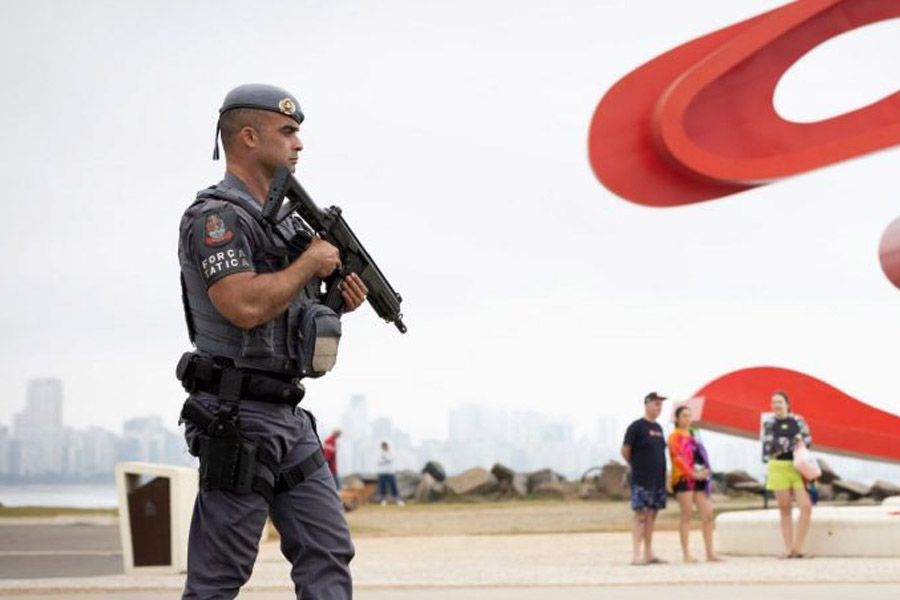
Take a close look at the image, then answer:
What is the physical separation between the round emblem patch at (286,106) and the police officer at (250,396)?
1 centimetres

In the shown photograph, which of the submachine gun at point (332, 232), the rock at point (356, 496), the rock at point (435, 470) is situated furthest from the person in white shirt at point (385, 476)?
the submachine gun at point (332, 232)

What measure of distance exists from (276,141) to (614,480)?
26.8 m

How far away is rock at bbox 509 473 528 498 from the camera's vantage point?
32.8m

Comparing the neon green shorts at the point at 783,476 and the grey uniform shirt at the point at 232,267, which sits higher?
the grey uniform shirt at the point at 232,267

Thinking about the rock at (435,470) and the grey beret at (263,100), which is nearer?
the grey beret at (263,100)

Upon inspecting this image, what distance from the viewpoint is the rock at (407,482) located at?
114 ft

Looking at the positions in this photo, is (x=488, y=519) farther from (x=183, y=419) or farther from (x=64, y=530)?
(x=183, y=419)

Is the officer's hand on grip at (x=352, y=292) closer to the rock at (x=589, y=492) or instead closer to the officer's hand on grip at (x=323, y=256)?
the officer's hand on grip at (x=323, y=256)

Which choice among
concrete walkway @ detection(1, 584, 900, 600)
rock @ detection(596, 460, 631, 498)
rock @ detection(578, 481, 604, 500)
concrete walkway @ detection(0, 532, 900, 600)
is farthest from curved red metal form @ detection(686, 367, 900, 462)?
rock @ detection(578, 481, 604, 500)

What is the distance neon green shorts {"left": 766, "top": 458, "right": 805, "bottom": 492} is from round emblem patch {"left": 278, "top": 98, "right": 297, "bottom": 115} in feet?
31.3

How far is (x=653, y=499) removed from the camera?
1262cm

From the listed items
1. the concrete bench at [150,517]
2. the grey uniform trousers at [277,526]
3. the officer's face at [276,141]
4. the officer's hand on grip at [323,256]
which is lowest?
the concrete bench at [150,517]

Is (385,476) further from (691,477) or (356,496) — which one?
(691,477)

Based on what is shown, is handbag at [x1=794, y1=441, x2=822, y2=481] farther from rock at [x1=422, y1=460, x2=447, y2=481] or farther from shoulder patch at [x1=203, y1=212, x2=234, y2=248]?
rock at [x1=422, y1=460, x2=447, y2=481]
